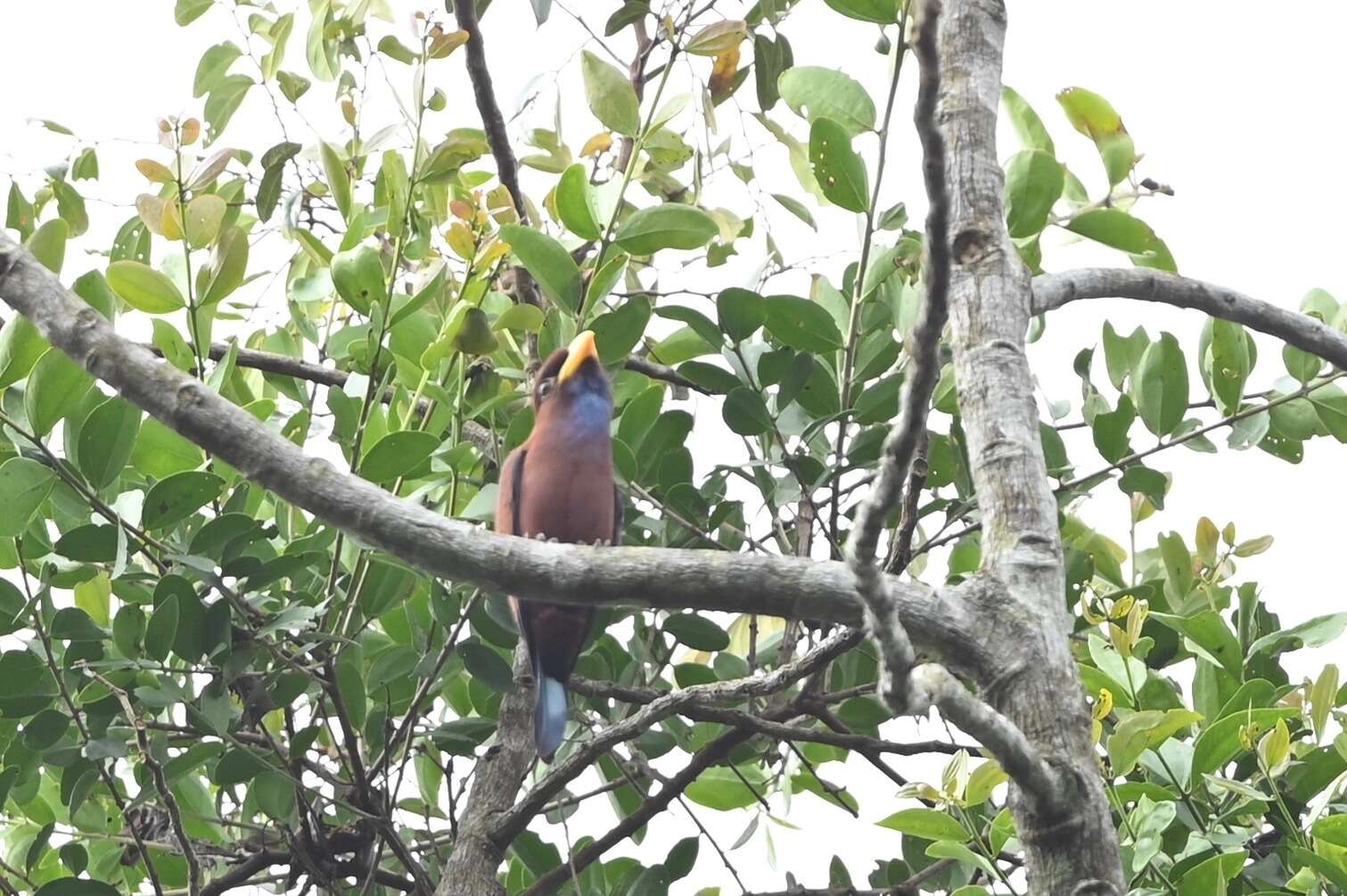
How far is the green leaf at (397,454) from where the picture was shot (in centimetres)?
200

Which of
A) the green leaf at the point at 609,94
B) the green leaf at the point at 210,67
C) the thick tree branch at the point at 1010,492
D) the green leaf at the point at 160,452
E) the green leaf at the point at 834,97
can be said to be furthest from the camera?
the green leaf at the point at 210,67

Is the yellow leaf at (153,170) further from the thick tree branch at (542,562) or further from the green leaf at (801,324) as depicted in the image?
the green leaf at (801,324)

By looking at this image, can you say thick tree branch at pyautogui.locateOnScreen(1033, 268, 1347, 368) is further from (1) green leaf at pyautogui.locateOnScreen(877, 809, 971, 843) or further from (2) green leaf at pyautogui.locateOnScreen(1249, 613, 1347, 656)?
(1) green leaf at pyautogui.locateOnScreen(877, 809, 971, 843)

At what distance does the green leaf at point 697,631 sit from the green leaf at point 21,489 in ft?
3.56

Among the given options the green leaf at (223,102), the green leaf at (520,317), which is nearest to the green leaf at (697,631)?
the green leaf at (520,317)

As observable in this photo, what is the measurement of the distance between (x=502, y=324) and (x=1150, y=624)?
4.31 feet

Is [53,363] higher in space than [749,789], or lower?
higher

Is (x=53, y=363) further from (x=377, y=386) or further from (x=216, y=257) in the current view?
(x=377, y=386)

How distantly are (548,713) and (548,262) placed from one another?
84cm

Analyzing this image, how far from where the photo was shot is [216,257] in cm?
218

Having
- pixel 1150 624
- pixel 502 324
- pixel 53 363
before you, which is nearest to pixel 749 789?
pixel 1150 624

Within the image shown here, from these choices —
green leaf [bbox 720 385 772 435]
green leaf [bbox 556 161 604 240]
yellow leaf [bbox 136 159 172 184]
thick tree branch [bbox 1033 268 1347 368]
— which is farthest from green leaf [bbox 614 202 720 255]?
yellow leaf [bbox 136 159 172 184]

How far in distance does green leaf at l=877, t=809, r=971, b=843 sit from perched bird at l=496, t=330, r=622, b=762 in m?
0.85

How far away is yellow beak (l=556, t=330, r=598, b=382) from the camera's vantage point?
2.30m
